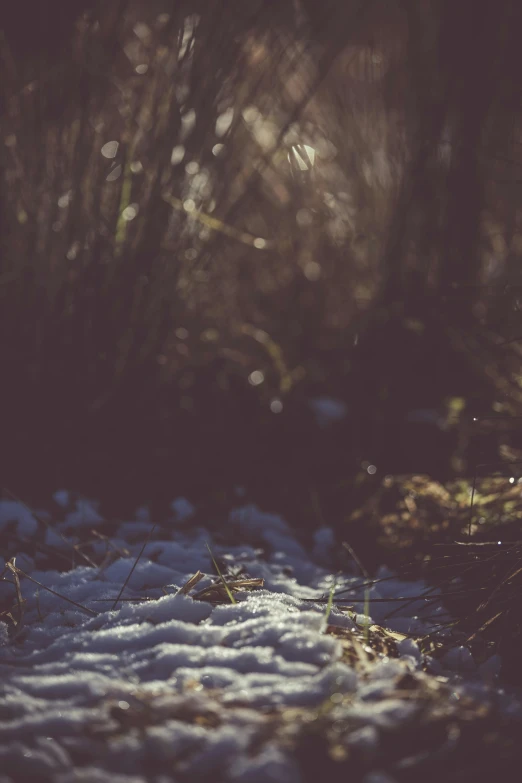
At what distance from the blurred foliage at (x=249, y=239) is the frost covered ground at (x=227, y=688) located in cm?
74

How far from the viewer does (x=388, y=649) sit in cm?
124

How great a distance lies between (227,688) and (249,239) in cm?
150

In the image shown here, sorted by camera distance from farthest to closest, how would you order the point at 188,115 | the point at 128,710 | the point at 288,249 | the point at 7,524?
the point at 288,249, the point at 188,115, the point at 7,524, the point at 128,710

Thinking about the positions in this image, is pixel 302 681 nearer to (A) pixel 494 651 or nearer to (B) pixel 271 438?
(A) pixel 494 651

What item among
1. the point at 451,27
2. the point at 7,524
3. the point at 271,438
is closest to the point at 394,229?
the point at 451,27

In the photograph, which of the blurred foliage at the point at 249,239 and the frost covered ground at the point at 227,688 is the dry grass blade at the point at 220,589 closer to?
the frost covered ground at the point at 227,688

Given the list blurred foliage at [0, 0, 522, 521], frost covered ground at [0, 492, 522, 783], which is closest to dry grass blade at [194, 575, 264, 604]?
frost covered ground at [0, 492, 522, 783]

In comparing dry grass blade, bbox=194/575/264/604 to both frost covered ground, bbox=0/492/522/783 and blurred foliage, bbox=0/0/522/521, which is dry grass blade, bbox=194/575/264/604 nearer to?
frost covered ground, bbox=0/492/522/783

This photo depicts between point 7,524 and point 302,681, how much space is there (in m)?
1.12

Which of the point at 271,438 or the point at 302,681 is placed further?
the point at 271,438

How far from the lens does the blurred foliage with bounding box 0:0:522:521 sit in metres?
2.01

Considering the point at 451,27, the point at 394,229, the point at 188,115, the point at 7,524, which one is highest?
the point at 451,27

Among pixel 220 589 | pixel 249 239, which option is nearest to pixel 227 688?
pixel 220 589

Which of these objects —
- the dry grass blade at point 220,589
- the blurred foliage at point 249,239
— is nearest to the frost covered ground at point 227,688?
the dry grass blade at point 220,589
